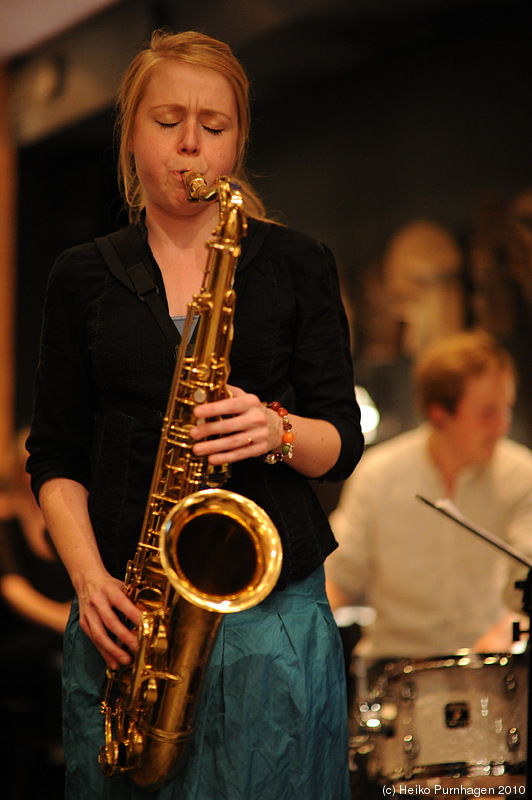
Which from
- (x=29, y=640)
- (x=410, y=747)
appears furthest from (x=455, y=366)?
(x=29, y=640)

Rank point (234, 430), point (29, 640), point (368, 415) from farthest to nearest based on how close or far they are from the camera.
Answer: point (368, 415) → point (29, 640) → point (234, 430)

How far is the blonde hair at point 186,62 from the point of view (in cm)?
138

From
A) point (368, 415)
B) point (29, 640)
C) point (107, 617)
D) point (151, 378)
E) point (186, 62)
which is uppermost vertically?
point (368, 415)

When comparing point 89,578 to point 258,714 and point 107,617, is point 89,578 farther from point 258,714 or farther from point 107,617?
point 258,714

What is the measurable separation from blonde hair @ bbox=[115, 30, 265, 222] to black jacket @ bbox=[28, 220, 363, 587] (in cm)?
15

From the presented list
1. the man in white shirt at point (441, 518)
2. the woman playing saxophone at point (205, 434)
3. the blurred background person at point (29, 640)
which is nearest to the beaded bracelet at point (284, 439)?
the woman playing saxophone at point (205, 434)

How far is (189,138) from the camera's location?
1.34 metres

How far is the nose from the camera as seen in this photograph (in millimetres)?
1339

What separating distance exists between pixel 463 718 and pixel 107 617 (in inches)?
61.8

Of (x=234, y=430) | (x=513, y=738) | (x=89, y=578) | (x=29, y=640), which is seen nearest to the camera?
(x=234, y=430)

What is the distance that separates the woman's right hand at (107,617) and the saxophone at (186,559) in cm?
2

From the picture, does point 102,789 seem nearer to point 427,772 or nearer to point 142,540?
point 142,540

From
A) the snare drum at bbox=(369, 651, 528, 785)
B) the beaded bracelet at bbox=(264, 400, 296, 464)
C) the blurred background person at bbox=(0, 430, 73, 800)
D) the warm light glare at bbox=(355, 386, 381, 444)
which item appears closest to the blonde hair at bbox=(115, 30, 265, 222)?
the beaded bracelet at bbox=(264, 400, 296, 464)

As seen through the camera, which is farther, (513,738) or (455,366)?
(455,366)
